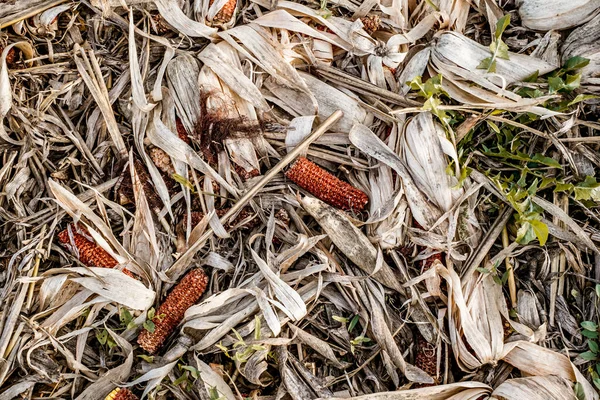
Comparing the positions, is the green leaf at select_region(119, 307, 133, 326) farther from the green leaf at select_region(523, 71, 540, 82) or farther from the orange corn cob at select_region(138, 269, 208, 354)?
the green leaf at select_region(523, 71, 540, 82)

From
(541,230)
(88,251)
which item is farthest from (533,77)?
(88,251)

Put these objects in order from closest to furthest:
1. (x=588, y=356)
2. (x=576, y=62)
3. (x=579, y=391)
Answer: (x=579, y=391)
(x=588, y=356)
(x=576, y=62)

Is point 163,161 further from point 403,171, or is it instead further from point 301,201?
point 403,171

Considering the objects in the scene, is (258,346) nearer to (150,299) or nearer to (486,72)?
(150,299)

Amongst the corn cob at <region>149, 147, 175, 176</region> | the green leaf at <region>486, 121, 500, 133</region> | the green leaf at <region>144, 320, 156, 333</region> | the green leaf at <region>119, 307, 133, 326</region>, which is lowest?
the green leaf at <region>144, 320, 156, 333</region>

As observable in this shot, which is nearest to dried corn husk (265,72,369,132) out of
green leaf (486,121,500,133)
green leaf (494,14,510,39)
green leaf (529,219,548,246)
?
green leaf (486,121,500,133)
